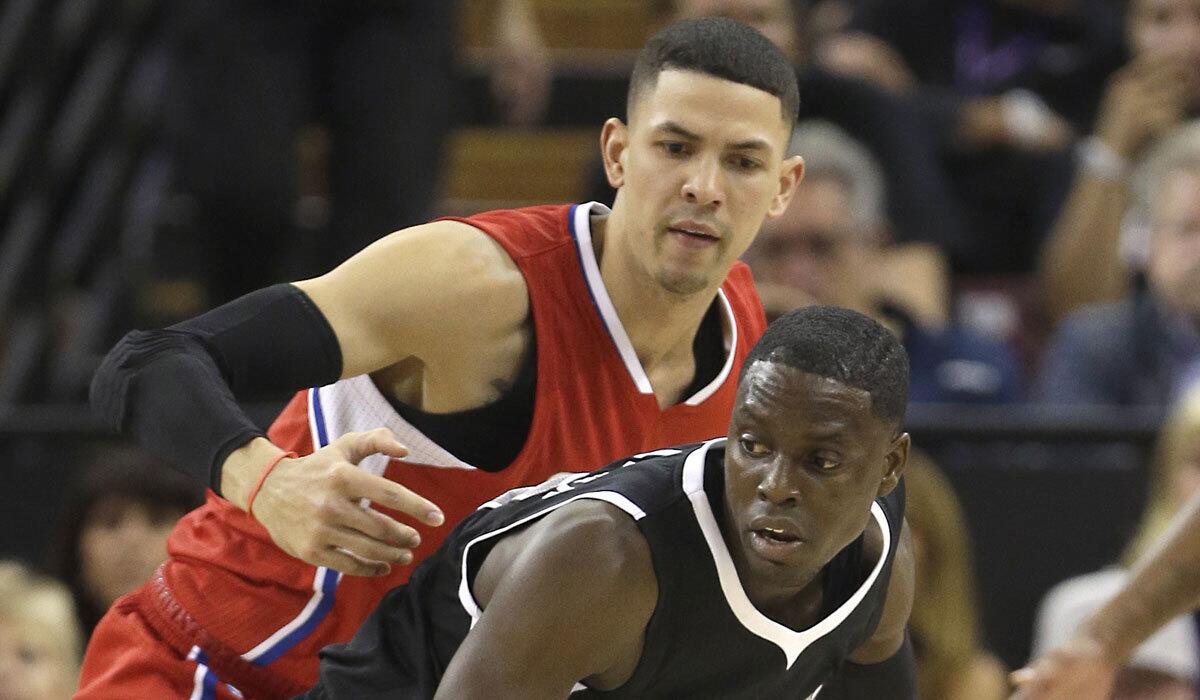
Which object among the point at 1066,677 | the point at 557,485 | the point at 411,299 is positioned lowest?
the point at 1066,677

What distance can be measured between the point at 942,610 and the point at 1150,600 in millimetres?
1004

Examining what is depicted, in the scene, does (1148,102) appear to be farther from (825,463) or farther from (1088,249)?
(825,463)

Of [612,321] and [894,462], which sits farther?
[612,321]

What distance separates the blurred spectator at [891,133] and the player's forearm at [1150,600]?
2195mm

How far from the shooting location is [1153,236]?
504cm

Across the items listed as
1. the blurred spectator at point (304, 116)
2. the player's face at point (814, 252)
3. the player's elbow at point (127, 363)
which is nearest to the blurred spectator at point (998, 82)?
the player's face at point (814, 252)

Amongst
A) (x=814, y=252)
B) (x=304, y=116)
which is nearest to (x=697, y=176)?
(x=814, y=252)

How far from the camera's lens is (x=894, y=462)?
101 inches

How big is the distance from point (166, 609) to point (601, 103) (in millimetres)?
3228

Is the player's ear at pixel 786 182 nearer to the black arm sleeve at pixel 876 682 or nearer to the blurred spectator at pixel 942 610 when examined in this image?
the black arm sleeve at pixel 876 682

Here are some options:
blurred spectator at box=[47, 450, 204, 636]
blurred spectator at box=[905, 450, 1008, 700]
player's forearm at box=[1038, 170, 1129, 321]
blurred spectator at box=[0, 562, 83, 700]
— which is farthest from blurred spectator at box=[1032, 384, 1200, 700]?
blurred spectator at box=[0, 562, 83, 700]

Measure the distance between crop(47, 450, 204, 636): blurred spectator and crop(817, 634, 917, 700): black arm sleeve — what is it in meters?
1.98

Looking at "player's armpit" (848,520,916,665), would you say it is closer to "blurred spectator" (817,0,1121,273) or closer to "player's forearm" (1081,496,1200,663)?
"player's forearm" (1081,496,1200,663)

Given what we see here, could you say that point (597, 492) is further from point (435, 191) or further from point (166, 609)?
point (435, 191)
